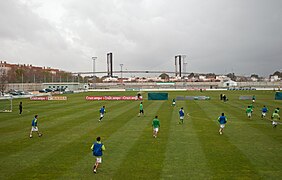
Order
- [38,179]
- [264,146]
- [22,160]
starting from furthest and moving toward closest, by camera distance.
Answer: [264,146]
[22,160]
[38,179]

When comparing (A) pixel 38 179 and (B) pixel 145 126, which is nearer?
(A) pixel 38 179

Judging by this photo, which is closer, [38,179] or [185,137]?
[38,179]

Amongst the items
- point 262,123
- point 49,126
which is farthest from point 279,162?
point 49,126

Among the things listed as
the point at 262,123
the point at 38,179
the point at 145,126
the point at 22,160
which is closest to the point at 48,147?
the point at 22,160

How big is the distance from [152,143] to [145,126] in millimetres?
6763

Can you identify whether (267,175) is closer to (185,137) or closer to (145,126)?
(185,137)

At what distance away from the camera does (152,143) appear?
1803 cm

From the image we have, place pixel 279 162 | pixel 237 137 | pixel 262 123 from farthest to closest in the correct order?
pixel 262 123 < pixel 237 137 < pixel 279 162

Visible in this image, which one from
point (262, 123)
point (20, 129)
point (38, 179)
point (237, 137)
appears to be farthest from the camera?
point (262, 123)

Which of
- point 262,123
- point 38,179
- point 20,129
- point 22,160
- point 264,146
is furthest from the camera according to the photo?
point 262,123

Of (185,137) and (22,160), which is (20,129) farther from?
(185,137)

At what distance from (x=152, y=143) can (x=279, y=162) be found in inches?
298

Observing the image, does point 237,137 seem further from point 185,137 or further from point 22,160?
point 22,160

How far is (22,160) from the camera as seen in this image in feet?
47.8
